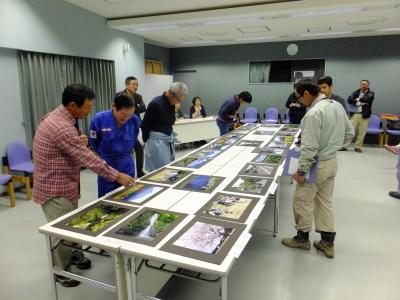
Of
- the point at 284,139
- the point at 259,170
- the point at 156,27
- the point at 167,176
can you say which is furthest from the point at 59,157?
the point at 156,27

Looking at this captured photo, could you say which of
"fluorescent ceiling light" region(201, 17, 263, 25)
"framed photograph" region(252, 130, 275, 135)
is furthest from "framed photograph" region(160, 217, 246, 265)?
"fluorescent ceiling light" region(201, 17, 263, 25)

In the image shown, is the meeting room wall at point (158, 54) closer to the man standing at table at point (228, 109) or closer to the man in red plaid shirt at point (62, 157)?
the man standing at table at point (228, 109)

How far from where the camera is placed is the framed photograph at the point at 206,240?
1.32 m

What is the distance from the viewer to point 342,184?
4391 millimetres

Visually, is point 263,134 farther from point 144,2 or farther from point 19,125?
point 19,125

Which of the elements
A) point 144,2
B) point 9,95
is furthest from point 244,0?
point 9,95

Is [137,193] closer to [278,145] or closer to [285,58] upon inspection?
[278,145]

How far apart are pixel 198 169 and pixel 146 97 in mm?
5076

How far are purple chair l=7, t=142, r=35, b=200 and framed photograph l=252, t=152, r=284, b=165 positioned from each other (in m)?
2.87

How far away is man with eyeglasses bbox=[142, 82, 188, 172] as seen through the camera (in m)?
2.81

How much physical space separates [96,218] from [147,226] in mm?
327

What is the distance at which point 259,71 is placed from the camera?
8.65 meters

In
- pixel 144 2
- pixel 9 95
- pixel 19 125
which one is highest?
pixel 144 2

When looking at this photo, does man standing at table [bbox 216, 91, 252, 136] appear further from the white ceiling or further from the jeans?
the white ceiling
